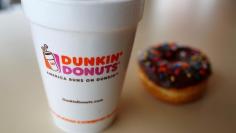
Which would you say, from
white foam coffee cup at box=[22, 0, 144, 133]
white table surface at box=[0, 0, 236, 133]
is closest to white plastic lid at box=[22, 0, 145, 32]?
white foam coffee cup at box=[22, 0, 144, 133]

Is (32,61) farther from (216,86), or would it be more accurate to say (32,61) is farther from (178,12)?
(178,12)

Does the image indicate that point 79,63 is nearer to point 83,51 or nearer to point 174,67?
point 83,51

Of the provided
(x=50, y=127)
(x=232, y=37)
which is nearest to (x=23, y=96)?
(x=50, y=127)

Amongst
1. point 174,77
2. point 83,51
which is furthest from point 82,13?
point 174,77

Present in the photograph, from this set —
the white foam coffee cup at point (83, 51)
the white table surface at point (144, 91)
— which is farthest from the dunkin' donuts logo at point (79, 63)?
the white table surface at point (144, 91)

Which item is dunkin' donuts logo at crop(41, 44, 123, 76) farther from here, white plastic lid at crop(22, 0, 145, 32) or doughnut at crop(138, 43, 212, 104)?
doughnut at crop(138, 43, 212, 104)
